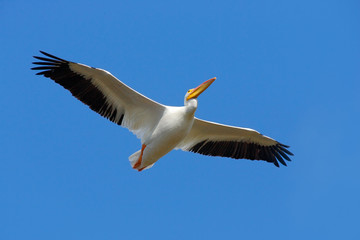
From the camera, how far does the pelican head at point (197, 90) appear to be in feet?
46.2

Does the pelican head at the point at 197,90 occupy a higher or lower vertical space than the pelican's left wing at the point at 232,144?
higher

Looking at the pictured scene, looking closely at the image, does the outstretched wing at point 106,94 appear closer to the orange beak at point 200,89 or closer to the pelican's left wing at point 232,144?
the orange beak at point 200,89

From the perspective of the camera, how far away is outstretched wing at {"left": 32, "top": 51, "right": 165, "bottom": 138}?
13.6 meters

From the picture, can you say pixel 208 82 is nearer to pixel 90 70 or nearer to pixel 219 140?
pixel 219 140

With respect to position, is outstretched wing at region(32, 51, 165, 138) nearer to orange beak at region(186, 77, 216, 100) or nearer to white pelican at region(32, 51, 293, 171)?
white pelican at region(32, 51, 293, 171)

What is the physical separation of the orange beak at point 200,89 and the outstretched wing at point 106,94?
2.52ft

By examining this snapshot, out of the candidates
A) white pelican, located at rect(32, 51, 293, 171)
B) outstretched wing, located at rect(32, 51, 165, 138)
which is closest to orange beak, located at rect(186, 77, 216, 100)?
white pelican, located at rect(32, 51, 293, 171)

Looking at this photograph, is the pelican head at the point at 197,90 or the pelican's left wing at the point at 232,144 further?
the pelican's left wing at the point at 232,144

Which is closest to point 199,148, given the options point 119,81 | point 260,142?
point 260,142

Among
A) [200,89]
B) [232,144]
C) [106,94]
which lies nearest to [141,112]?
[106,94]

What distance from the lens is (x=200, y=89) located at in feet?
46.7

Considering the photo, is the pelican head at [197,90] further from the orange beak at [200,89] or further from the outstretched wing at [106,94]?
the outstretched wing at [106,94]

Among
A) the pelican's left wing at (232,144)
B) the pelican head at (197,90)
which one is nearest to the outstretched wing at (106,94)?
the pelican head at (197,90)

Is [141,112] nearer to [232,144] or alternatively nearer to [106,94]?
[106,94]
